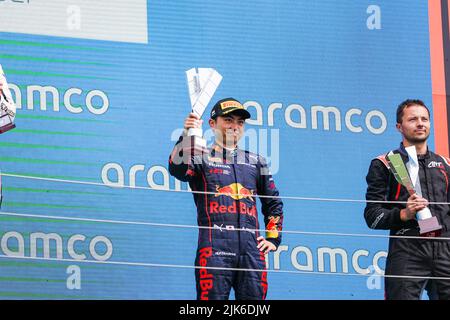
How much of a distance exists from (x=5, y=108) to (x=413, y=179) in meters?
1.43

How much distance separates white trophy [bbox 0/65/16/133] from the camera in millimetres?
4648

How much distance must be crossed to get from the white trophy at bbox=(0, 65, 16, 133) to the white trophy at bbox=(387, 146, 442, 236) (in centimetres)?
132

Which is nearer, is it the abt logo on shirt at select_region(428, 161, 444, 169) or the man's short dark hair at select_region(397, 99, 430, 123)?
the abt logo on shirt at select_region(428, 161, 444, 169)

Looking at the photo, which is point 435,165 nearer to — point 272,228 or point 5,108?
point 272,228

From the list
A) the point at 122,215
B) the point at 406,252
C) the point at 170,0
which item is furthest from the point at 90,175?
the point at 406,252

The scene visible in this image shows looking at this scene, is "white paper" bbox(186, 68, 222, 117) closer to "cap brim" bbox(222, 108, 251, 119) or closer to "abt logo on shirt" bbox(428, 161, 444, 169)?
"cap brim" bbox(222, 108, 251, 119)

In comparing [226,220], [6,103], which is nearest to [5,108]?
[6,103]

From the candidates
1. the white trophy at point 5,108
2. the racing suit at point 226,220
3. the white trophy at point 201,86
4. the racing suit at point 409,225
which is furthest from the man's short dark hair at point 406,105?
the white trophy at point 5,108

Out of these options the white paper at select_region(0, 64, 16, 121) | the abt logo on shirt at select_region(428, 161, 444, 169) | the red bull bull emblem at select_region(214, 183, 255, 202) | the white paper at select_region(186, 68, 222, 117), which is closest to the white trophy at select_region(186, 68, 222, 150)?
the white paper at select_region(186, 68, 222, 117)

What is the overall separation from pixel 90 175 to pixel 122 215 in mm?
180

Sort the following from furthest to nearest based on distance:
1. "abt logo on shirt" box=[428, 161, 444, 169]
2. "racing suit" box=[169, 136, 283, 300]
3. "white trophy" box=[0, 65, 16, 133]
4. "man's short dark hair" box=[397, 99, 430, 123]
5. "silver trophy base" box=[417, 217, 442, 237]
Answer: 1. "man's short dark hair" box=[397, 99, 430, 123]
2. "abt logo on shirt" box=[428, 161, 444, 169]
3. "silver trophy base" box=[417, 217, 442, 237]
4. "racing suit" box=[169, 136, 283, 300]
5. "white trophy" box=[0, 65, 16, 133]
